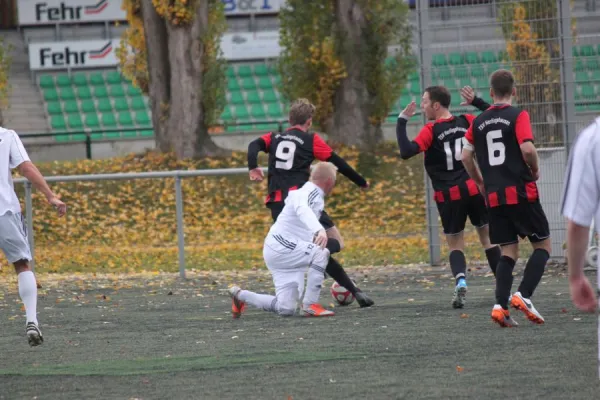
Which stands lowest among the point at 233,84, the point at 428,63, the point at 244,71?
the point at 233,84

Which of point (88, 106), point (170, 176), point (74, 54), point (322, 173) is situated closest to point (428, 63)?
point (170, 176)

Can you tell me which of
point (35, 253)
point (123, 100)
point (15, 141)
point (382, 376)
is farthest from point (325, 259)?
point (123, 100)

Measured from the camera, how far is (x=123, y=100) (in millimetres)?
39562

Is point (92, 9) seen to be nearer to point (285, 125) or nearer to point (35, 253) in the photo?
point (285, 125)

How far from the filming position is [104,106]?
129 ft

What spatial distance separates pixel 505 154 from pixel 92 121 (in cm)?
3093

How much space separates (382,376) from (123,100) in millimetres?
34221

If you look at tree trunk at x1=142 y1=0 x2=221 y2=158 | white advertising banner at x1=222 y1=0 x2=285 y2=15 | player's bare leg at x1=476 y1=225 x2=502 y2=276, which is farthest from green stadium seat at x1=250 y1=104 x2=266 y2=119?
player's bare leg at x1=476 y1=225 x2=502 y2=276

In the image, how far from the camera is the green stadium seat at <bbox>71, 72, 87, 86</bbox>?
40.3 meters

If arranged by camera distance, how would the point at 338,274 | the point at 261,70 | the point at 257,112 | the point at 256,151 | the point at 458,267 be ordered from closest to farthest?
the point at 458,267
the point at 338,274
the point at 256,151
the point at 257,112
the point at 261,70

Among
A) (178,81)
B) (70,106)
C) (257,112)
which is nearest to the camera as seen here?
(178,81)

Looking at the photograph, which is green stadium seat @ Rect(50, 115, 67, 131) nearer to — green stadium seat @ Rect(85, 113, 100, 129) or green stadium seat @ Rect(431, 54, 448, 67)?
green stadium seat @ Rect(85, 113, 100, 129)

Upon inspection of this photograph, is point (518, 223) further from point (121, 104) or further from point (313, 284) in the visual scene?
point (121, 104)

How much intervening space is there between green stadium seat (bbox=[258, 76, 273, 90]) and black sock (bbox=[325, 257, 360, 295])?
A: 30.5m
